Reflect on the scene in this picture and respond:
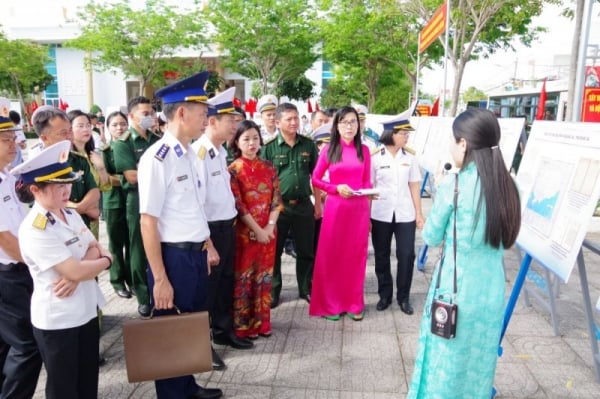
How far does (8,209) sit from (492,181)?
7.34ft

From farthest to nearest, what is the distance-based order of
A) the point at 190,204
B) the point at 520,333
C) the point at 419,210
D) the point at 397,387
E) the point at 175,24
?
1. the point at 175,24
2. the point at 419,210
3. the point at 520,333
4. the point at 397,387
5. the point at 190,204

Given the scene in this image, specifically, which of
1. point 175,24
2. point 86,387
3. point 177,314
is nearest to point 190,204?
point 177,314

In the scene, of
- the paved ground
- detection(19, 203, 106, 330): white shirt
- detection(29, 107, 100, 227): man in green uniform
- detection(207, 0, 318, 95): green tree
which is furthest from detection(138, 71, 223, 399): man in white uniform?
detection(207, 0, 318, 95): green tree

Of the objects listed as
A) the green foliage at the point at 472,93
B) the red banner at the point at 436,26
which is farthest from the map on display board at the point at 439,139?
the green foliage at the point at 472,93

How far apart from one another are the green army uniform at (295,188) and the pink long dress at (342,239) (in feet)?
0.63

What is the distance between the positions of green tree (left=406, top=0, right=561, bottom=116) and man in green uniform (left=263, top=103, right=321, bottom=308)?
378 inches

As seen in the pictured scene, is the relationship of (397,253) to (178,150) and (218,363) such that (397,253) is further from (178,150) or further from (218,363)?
(178,150)

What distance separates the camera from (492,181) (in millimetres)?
1917

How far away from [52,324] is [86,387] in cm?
39

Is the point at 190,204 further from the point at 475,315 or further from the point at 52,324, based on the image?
the point at 475,315

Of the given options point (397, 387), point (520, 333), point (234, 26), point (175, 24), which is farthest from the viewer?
point (175, 24)

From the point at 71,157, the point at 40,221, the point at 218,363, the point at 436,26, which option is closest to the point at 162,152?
the point at 40,221

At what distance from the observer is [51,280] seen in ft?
6.45

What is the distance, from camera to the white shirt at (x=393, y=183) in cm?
387
